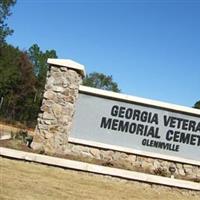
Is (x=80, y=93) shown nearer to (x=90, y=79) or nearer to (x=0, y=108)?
(x=0, y=108)

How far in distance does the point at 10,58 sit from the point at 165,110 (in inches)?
1976

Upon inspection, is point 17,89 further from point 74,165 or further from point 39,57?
point 74,165

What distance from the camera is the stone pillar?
16922mm

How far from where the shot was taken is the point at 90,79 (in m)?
106

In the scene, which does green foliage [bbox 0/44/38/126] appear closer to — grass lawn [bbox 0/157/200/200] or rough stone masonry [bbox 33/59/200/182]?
rough stone masonry [bbox 33/59/200/182]

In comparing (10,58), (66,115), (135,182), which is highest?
(10,58)

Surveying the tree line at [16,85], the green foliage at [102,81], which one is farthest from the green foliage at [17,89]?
the green foliage at [102,81]

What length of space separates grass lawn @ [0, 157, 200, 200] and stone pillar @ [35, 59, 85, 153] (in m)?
2.50

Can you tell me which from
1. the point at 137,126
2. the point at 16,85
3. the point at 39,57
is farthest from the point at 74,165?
the point at 39,57

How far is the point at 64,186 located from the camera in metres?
12.4

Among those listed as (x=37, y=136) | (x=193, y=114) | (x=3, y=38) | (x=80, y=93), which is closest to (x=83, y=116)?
(x=80, y=93)

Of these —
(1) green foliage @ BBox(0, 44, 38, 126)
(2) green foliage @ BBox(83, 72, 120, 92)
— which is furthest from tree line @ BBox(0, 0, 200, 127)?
(2) green foliage @ BBox(83, 72, 120, 92)

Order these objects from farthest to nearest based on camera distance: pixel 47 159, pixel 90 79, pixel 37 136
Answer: pixel 90 79, pixel 37 136, pixel 47 159

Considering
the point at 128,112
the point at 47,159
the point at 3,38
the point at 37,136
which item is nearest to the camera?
the point at 47,159
